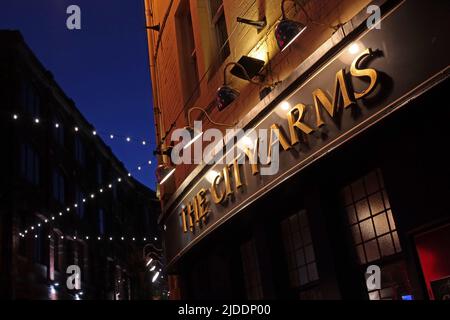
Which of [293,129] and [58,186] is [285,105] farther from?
[58,186]

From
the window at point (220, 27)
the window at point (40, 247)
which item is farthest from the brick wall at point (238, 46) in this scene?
the window at point (40, 247)

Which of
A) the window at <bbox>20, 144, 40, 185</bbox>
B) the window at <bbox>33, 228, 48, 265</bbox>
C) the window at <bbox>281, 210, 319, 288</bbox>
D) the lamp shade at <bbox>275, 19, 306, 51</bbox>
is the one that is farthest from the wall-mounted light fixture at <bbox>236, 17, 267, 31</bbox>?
the window at <bbox>33, 228, 48, 265</bbox>

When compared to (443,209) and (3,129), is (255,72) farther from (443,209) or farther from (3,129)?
(3,129)

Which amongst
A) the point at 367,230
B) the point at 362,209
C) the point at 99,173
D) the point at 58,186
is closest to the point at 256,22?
the point at 362,209

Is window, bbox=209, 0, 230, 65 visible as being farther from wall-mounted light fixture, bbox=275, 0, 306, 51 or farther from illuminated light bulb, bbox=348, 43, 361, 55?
illuminated light bulb, bbox=348, 43, 361, 55

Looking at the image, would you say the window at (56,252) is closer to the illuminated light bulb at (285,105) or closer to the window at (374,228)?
the illuminated light bulb at (285,105)

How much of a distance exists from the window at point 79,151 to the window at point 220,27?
21517mm

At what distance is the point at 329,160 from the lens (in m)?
5.88

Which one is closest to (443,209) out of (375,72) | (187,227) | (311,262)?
(375,72)

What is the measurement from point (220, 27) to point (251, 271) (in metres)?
4.81

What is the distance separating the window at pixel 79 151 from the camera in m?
30.2

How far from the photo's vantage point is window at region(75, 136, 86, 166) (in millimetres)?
30233

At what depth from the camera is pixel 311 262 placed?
693 cm
